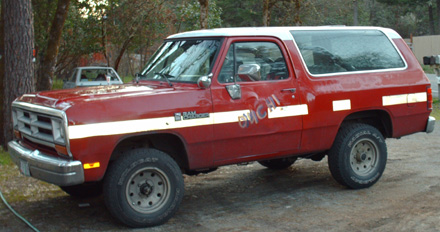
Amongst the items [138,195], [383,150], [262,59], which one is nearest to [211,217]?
[138,195]

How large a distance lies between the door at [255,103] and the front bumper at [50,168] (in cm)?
153

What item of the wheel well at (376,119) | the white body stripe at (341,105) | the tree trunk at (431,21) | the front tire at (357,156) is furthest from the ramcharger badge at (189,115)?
the tree trunk at (431,21)

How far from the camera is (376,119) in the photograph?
7250 mm

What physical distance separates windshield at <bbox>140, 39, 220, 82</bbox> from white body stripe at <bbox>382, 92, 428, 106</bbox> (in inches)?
96.1

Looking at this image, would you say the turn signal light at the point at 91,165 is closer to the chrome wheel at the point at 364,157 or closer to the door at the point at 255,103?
the door at the point at 255,103

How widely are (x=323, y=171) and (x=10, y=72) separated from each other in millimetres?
5304

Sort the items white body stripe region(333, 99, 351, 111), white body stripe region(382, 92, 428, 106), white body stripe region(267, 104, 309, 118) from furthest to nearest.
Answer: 1. white body stripe region(382, 92, 428, 106)
2. white body stripe region(333, 99, 351, 111)
3. white body stripe region(267, 104, 309, 118)

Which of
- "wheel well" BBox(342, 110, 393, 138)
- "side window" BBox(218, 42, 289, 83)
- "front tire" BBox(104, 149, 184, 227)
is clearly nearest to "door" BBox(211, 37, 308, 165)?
"side window" BBox(218, 42, 289, 83)

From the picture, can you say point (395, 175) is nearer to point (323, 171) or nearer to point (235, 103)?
point (323, 171)

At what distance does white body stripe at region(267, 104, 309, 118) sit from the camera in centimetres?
603

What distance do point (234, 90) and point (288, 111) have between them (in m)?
0.77

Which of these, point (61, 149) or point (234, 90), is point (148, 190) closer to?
point (61, 149)

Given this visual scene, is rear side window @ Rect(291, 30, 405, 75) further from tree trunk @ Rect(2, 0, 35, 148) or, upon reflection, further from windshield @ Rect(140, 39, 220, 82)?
tree trunk @ Rect(2, 0, 35, 148)

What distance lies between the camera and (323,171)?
8023 mm
